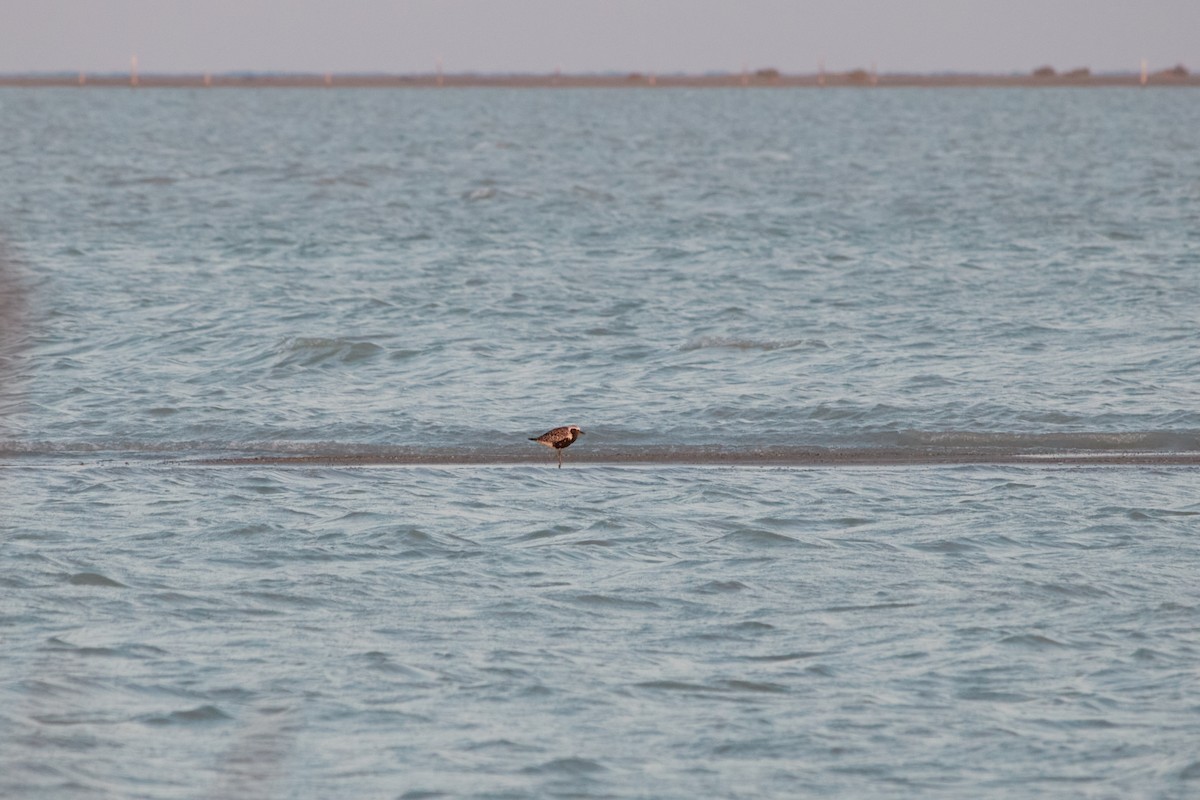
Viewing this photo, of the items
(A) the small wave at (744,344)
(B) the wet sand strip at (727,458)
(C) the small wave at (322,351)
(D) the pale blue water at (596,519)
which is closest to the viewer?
(D) the pale blue water at (596,519)

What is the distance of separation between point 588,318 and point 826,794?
12.6m

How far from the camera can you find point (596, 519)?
9.64m

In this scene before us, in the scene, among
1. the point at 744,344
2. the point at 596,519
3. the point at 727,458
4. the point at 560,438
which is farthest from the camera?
the point at 744,344

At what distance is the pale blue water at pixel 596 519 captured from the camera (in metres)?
6.12

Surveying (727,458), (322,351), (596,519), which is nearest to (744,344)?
(322,351)

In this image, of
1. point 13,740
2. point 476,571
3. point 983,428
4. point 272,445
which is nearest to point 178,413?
point 272,445

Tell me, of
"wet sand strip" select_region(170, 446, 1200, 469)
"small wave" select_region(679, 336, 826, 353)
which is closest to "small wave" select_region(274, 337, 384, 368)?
"small wave" select_region(679, 336, 826, 353)

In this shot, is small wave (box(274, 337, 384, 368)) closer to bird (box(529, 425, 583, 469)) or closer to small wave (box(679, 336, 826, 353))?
small wave (box(679, 336, 826, 353))

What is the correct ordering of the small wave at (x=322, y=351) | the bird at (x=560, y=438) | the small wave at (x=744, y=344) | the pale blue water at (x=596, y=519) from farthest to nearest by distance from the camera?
the small wave at (x=744, y=344) < the small wave at (x=322, y=351) < the bird at (x=560, y=438) < the pale blue water at (x=596, y=519)

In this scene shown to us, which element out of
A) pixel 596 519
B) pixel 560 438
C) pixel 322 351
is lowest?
pixel 596 519

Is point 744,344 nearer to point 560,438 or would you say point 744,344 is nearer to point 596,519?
point 560,438

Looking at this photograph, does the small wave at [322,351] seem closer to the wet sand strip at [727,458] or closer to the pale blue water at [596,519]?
the pale blue water at [596,519]

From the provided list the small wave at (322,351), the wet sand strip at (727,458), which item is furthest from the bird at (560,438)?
the small wave at (322,351)

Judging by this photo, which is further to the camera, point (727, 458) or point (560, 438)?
point (727, 458)
